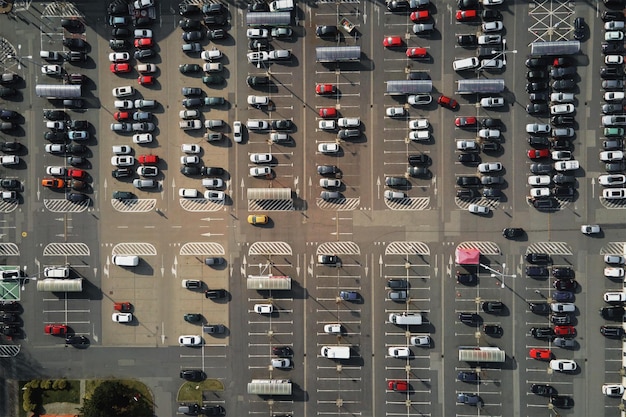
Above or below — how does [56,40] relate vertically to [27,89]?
above

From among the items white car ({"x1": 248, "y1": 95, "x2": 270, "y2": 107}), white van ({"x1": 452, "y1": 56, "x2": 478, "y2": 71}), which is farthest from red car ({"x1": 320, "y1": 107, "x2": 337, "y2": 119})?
white van ({"x1": 452, "y1": 56, "x2": 478, "y2": 71})

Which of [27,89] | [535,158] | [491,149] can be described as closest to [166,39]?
[27,89]

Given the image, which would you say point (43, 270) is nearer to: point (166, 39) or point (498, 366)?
point (166, 39)

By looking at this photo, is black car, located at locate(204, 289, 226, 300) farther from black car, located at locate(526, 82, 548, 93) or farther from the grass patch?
black car, located at locate(526, 82, 548, 93)

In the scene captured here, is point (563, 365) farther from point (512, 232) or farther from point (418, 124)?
point (418, 124)

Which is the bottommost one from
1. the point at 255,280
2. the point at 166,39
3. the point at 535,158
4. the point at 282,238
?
the point at 255,280

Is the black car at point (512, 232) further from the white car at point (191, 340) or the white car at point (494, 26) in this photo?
the white car at point (191, 340)

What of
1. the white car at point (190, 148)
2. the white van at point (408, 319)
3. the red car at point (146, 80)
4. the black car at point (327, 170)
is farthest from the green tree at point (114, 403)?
the red car at point (146, 80)
